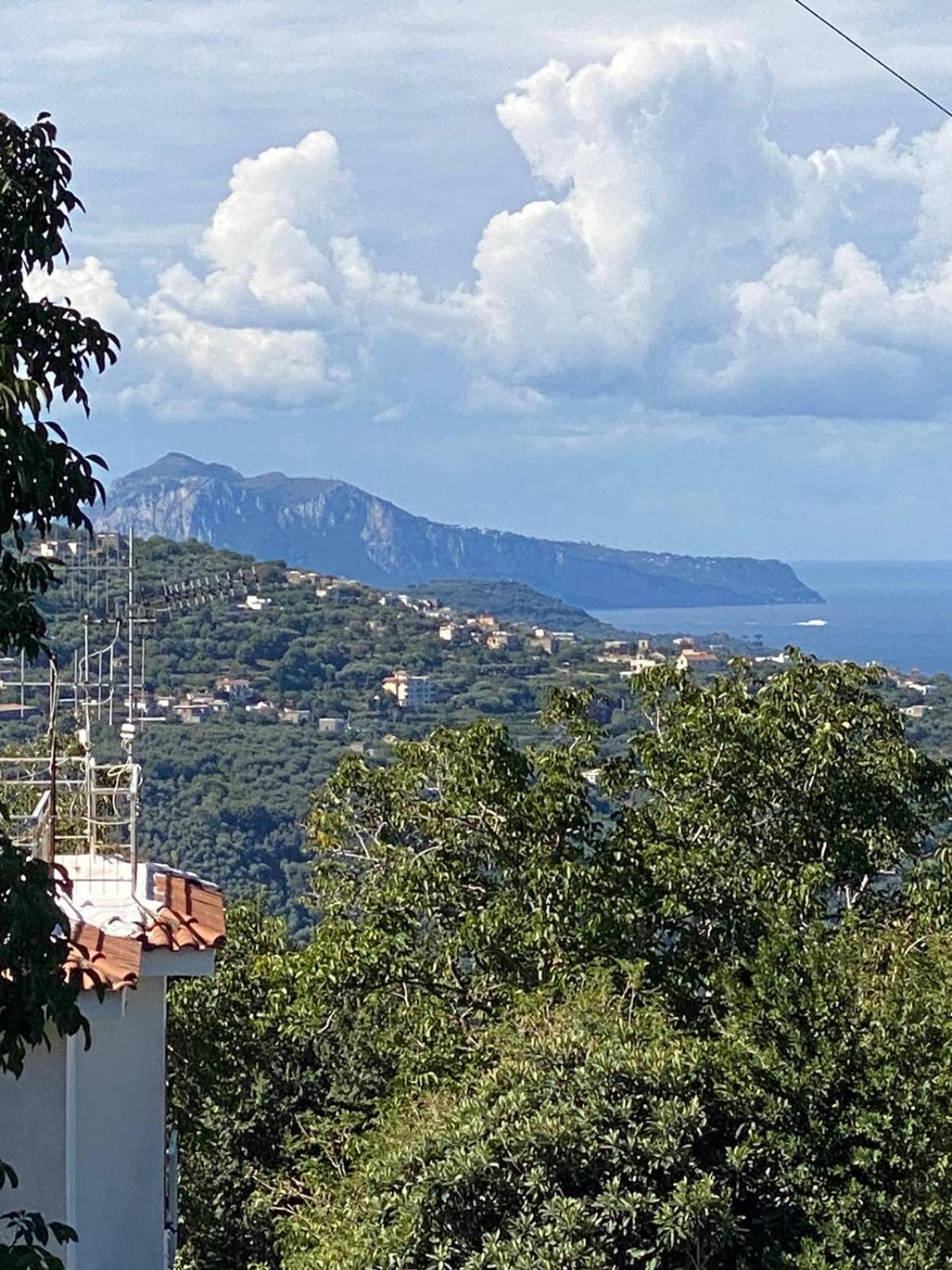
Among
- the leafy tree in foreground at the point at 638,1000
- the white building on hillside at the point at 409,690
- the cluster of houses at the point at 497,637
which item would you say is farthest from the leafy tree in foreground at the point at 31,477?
the cluster of houses at the point at 497,637

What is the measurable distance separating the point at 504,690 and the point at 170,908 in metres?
38.7

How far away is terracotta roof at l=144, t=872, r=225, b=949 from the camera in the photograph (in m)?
7.39

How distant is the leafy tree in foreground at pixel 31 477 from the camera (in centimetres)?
496

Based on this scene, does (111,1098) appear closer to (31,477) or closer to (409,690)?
(31,477)

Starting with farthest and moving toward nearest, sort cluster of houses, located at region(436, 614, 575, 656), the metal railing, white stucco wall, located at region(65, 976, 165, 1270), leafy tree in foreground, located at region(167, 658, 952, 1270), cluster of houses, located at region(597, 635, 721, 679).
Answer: cluster of houses, located at region(436, 614, 575, 656) < cluster of houses, located at region(597, 635, 721, 679) < leafy tree in foreground, located at region(167, 658, 952, 1270) < the metal railing < white stucco wall, located at region(65, 976, 165, 1270)

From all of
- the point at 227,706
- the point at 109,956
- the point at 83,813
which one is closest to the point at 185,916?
the point at 109,956

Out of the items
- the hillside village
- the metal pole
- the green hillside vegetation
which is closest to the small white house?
the metal pole

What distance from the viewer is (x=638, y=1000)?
9.94m

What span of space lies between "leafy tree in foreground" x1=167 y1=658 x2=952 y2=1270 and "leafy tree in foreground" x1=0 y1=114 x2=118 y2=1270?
3280 mm

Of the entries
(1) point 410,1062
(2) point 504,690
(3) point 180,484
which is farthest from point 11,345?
(3) point 180,484

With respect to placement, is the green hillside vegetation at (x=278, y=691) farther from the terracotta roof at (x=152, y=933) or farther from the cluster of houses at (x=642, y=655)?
the terracotta roof at (x=152, y=933)

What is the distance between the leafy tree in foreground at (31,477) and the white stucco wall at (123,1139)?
6.80 feet

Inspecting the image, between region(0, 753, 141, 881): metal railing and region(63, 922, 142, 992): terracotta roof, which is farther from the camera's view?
region(0, 753, 141, 881): metal railing

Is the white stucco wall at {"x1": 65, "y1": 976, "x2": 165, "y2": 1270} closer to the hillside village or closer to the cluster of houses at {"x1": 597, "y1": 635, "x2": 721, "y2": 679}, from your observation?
the hillside village
